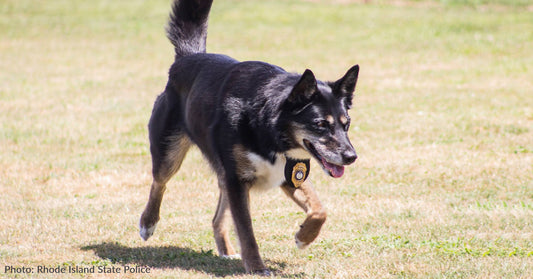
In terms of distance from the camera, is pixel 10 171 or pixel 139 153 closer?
pixel 10 171

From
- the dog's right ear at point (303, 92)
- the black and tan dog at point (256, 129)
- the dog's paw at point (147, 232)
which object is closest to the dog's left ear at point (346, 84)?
the black and tan dog at point (256, 129)

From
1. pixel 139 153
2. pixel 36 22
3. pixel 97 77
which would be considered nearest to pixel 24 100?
pixel 97 77

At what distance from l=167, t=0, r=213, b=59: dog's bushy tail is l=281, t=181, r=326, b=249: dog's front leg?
1.90 m

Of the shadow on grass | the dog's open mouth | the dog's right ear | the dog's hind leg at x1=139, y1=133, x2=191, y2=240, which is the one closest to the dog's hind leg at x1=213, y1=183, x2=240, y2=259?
the shadow on grass

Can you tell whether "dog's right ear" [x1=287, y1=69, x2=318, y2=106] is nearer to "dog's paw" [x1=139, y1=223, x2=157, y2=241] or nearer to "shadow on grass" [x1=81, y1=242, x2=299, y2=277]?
"shadow on grass" [x1=81, y1=242, x2=299, y2=277]

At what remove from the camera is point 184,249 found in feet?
20.4

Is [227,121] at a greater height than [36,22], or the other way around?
[227,121]

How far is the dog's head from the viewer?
16.0 ft

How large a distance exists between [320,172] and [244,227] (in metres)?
3.61

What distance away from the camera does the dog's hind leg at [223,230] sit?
6105 millimetres

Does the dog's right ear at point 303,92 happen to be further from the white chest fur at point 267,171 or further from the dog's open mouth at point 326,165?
the white chest fur at point 267,171

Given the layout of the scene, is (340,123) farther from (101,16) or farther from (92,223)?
(101,16)

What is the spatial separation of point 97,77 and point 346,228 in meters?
11.2

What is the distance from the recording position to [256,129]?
5160 millimetres
